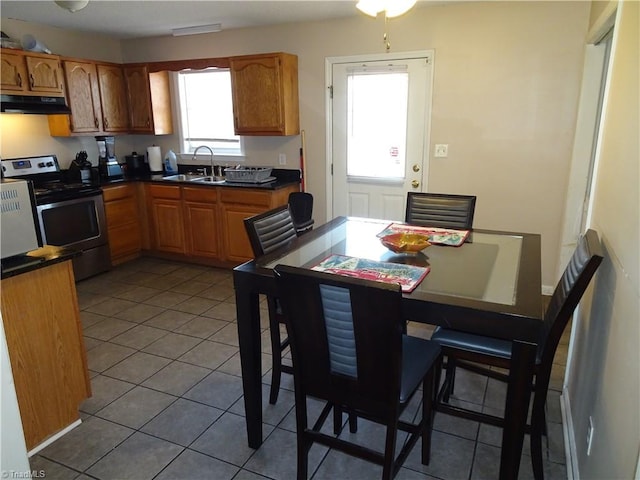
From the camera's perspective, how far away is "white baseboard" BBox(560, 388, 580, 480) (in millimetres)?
1882

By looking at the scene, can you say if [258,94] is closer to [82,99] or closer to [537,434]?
[82,99]

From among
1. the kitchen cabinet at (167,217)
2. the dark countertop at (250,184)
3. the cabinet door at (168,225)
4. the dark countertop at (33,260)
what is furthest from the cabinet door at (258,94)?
the dark countertop at (33,260)

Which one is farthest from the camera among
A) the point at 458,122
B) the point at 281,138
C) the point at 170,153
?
the point at 170,153

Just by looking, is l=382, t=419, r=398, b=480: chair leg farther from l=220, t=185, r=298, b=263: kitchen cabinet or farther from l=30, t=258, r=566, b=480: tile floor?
l=220, t=185, r=298, b=263: kitchen cabinet

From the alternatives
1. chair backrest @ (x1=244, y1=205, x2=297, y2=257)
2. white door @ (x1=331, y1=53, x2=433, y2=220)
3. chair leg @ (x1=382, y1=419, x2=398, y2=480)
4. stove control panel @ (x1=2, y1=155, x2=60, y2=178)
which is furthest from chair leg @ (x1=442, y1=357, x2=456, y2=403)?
stove control panel @ (x1=2, y1=155, x2=60, y2=178)

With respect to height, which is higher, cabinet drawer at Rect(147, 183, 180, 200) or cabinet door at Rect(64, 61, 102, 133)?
cabinet door at Rect(64, 61, 102, 133)

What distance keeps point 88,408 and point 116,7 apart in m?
3.11

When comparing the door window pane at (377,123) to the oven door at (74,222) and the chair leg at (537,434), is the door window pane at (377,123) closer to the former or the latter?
the oven door at (74,222)

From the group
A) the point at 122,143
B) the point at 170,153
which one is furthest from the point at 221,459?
the point at 122,143

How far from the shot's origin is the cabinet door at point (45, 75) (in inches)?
155

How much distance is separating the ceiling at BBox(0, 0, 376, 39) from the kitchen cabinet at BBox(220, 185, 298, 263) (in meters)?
1.56

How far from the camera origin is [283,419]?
2.33 metres

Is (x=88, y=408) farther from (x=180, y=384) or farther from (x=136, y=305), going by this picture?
(x=136, y=305)

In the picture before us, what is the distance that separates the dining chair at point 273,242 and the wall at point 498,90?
1997 mm
